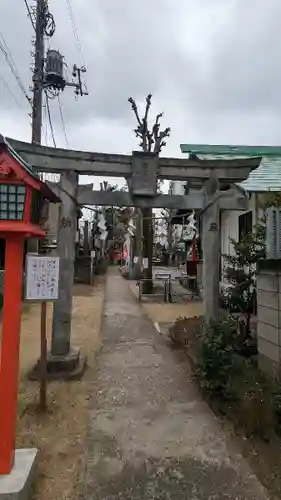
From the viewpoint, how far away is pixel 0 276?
10945 millimetres

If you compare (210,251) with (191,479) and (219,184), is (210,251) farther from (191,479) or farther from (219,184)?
(191,479)

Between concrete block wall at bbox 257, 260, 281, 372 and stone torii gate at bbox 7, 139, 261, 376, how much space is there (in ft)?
4.58

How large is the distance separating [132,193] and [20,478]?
4.72 metres

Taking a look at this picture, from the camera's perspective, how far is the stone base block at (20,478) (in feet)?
9.29

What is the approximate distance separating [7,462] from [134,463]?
1.25 m

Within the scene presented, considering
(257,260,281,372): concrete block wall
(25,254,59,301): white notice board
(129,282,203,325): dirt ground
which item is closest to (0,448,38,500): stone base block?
(25,254,59,301): white notice board

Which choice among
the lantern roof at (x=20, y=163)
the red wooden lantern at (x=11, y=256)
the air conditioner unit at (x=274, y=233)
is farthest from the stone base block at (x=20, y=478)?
the air conditioner unit at (x=274, y=233)

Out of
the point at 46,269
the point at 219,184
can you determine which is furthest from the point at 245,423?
the point at 219,184

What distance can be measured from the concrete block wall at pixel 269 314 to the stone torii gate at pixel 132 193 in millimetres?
1396

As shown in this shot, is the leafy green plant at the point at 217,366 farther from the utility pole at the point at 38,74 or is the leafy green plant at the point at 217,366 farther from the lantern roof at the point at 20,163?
the utility pole at the point at 38,74

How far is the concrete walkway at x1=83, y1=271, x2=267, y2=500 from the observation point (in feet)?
10.7

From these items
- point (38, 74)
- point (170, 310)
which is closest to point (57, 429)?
point (170, 310)

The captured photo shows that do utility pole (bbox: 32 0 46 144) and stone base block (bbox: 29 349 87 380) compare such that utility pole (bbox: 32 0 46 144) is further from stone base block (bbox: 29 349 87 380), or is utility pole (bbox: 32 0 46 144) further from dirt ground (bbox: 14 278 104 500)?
stone base block (bbox: 29 349 87 380)

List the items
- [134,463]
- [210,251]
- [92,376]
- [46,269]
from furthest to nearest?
[210,251], [92,376], [46,269], [134,463]
